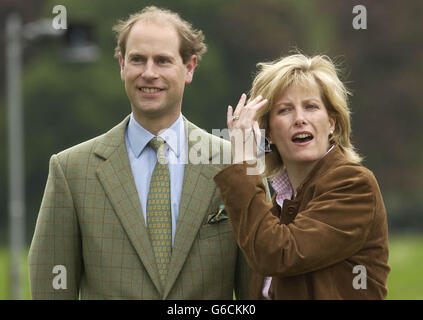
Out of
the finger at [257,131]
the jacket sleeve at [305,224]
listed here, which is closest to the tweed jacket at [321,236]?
the jacket sleeve at [305,224]

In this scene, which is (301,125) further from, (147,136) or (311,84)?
(147,136)

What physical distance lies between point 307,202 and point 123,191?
3.31 feet

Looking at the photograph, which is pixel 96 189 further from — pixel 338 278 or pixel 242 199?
pixel 338 278

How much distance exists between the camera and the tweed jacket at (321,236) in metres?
4.14

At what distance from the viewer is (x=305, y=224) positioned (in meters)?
4.18

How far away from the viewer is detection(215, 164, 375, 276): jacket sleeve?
4133mm

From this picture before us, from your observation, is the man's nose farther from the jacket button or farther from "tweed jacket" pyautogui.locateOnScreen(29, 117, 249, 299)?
the jacket button

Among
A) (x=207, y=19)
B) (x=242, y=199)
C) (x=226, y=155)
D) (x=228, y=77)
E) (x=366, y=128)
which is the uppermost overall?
(x=207, y=19)

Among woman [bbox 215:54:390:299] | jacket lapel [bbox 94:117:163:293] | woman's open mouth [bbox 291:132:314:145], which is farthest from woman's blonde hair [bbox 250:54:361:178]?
jacket lapel [bbox 94:117:163:293]

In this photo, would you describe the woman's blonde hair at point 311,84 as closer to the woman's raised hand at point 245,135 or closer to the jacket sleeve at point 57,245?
the woman's raised hand at point 245,135

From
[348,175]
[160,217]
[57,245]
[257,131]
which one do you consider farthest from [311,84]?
[57,245]
